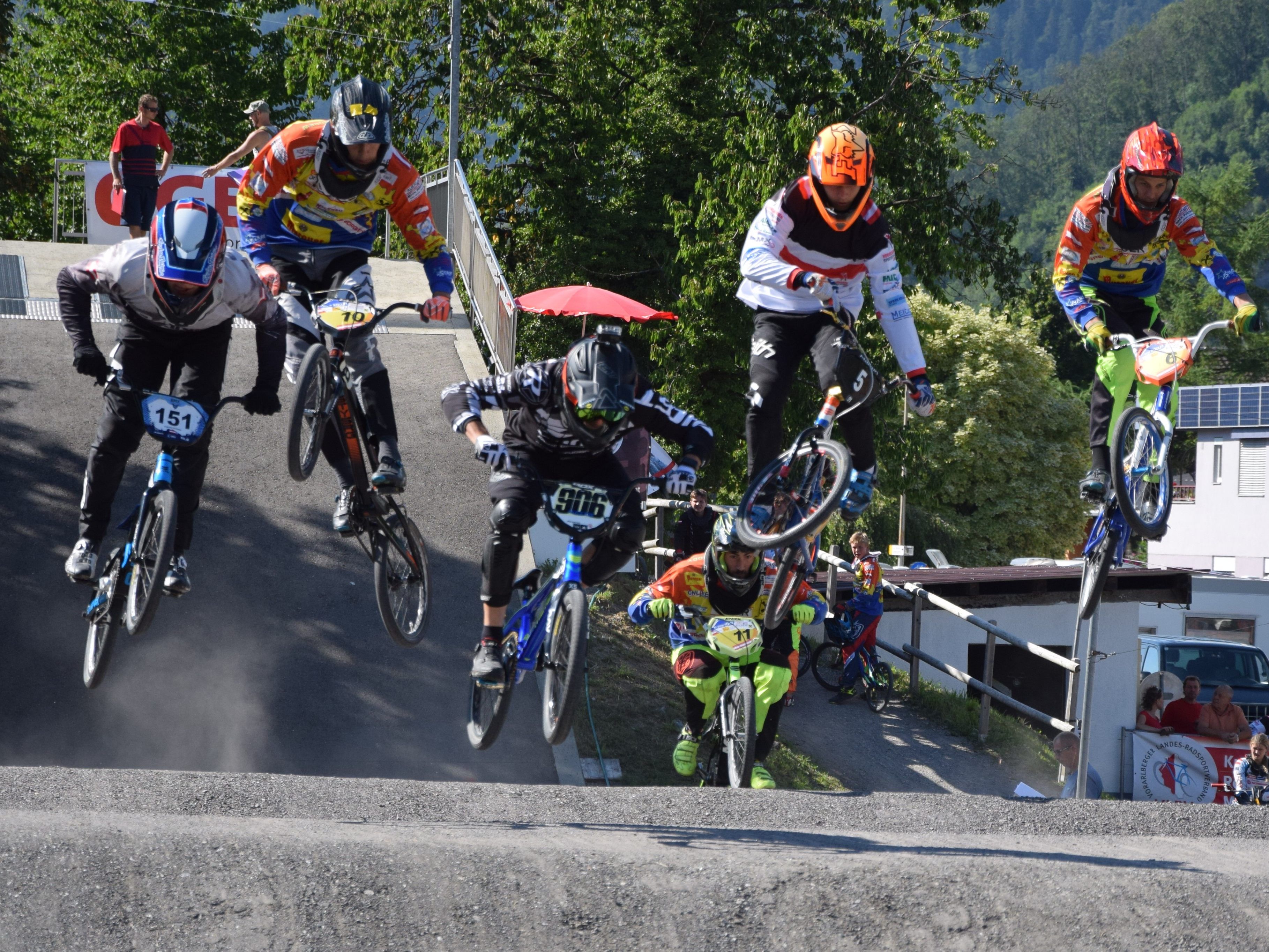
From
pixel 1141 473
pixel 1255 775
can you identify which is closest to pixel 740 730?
pixel 1141 473

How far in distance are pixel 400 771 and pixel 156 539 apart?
3783 mm

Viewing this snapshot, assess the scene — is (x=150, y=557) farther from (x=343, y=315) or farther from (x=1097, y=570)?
(x=1097, y=570)

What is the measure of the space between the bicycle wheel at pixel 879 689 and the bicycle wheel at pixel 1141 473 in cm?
696

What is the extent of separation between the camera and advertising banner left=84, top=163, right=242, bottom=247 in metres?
22.3

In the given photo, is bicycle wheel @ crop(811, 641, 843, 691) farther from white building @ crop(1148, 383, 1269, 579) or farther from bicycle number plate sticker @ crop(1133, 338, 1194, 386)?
white building @ crop(1148, 383, 1269, 579)

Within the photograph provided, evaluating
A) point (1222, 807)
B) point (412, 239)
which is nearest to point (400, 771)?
point (412, 239)

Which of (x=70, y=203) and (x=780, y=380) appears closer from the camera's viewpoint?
(x=780, y=380)

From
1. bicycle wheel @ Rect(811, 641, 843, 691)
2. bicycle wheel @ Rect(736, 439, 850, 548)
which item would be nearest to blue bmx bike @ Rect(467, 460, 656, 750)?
bicycle wheel @ Rect(736, 439, 850, 548)

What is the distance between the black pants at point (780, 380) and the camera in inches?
341

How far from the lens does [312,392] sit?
8.74 metres

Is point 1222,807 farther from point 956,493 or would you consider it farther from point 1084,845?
point 956,493

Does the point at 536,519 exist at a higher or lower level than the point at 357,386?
lower

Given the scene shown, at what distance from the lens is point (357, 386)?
29.2 ft

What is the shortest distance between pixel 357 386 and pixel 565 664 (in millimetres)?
2431
